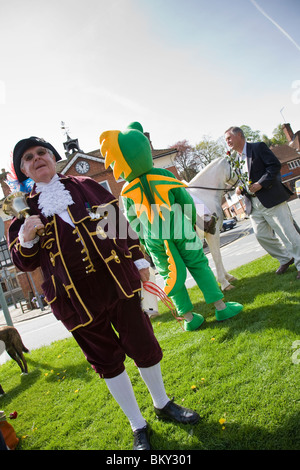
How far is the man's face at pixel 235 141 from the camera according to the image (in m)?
4.16

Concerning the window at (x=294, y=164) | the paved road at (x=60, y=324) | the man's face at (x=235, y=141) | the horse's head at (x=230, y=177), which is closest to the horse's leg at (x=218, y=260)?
the horse's head at (x=230, y=177)

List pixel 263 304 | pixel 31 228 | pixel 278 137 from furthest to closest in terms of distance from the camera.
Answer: pixel 278 137, pixel 263 304, pixel 31 228

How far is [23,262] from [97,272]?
54 cm

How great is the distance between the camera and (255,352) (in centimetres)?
255

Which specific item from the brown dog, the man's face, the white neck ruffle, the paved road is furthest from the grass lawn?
the paved road

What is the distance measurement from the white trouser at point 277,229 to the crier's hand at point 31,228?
127 inches

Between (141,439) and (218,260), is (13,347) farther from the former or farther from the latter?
(218,260)

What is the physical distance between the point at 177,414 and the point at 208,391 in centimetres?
34

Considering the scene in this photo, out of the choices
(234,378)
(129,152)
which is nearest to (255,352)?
(234,378)

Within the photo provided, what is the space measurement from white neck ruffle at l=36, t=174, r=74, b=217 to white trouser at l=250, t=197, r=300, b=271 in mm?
3012

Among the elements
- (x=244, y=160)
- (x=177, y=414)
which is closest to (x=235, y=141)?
(x=244, y=160)

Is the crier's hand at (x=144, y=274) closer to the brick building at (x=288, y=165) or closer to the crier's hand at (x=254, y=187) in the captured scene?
the crier's hand at (x=254, y=187)

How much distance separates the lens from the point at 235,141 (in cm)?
418

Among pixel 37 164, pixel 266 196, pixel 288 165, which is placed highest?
pixel 288 165
